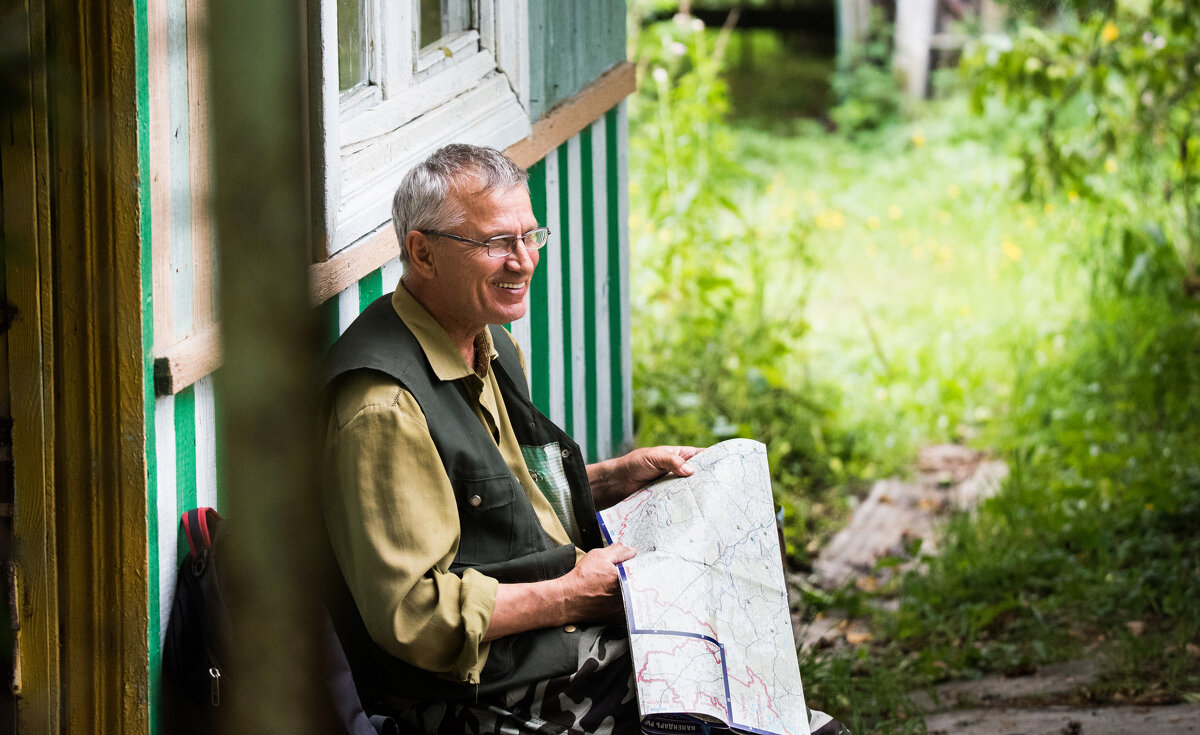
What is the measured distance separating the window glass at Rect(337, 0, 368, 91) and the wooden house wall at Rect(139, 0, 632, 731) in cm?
45

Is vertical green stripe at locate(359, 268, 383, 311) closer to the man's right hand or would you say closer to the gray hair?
the gray hair

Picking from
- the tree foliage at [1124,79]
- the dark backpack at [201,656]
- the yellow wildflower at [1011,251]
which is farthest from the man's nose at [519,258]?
the yellow wildflower at [1011,251]

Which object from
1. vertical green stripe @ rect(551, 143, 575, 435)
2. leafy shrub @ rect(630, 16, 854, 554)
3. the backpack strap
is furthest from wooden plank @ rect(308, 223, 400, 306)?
leafy shrub @ rect(630, 16, 854, 554)

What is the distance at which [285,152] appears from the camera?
465mm

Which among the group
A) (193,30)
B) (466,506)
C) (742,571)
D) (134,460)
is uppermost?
(193,30)

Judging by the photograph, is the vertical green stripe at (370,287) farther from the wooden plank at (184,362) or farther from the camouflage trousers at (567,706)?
the camouflage trousers at (567,706)

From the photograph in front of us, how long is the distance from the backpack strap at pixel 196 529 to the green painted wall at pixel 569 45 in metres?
1.83

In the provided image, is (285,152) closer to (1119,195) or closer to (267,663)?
(267,663)

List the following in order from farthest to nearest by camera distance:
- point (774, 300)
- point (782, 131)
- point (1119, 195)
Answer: point (782, 131) < point (1119, 195) < point (774, 300)

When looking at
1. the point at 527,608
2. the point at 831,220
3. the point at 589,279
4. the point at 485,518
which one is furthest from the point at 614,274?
the point at 831,220

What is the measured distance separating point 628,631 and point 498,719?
0.86ft

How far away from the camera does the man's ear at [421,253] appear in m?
2.17

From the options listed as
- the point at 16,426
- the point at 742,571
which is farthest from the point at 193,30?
the point at 742,571

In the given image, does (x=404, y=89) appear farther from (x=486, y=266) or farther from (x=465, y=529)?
(x=465, y=529)
